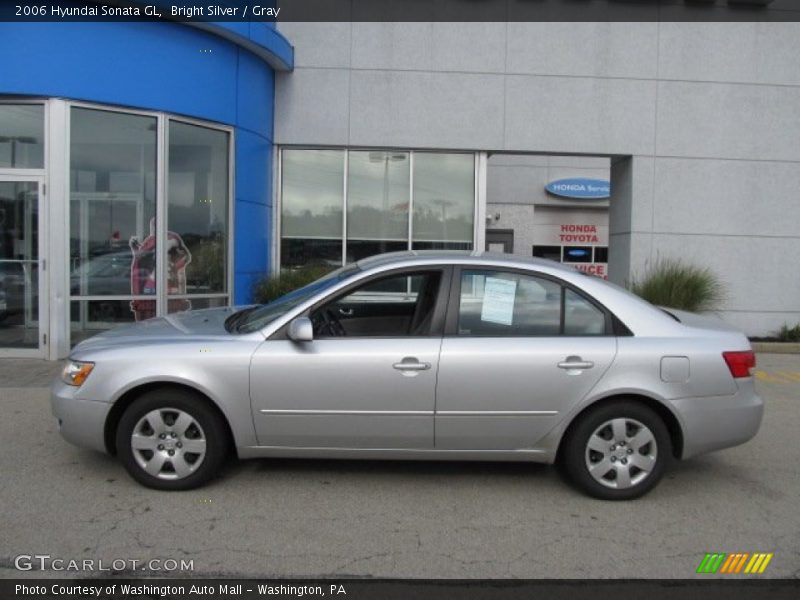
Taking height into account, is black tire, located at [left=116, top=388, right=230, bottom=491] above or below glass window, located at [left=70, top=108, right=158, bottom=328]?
below

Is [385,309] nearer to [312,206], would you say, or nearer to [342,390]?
[342,390]

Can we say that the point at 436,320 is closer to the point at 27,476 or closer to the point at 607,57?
the point at 27,476

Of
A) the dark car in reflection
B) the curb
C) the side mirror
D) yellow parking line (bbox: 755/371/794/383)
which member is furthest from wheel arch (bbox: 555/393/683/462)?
the curb

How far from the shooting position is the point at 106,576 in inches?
134

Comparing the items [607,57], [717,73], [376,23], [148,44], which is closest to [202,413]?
[148,44]

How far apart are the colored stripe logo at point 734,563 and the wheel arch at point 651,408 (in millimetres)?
835

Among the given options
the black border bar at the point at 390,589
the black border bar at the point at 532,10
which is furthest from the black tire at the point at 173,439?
the black border bar at the point at 532,10

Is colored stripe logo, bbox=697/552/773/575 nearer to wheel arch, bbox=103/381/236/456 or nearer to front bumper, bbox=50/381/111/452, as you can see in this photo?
wheel arch, bbox=103/381/236/456

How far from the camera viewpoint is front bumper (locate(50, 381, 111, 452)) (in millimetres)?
4371

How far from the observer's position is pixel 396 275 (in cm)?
464

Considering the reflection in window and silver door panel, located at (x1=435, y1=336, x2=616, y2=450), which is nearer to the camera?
silver door panel, located at (x1=435, y1=336, x2=616, y2=450)

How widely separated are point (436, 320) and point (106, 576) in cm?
237

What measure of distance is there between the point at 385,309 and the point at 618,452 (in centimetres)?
202

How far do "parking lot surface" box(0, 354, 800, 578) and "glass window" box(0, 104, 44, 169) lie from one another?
4620mm
